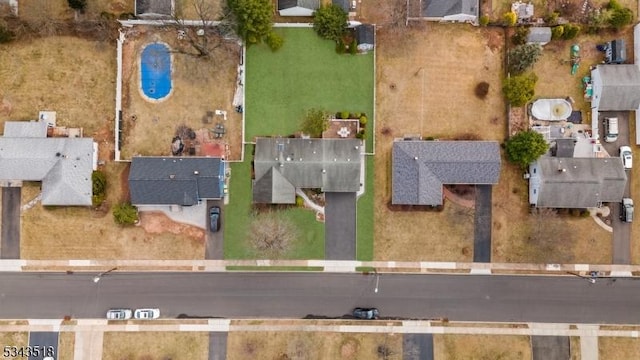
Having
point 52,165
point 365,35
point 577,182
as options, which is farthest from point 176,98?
point 577,182

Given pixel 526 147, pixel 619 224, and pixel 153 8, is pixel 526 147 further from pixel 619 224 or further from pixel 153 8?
pixel 153 8

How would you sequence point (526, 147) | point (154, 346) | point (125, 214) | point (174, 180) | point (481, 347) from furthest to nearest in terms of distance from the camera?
point (481, 347), point (154, 346), point (125, 214), point (526, 147), point (174, 180)

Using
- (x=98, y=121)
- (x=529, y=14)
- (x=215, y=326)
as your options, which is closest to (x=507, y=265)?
(x=529, y=14)

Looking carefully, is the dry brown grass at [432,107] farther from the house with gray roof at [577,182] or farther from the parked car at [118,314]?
the parked car at [118,314]

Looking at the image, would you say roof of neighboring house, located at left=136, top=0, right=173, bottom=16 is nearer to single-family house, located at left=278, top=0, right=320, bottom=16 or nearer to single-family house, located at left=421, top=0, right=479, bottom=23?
single-family house, located at left=278, top=0, right=320, bottom=16

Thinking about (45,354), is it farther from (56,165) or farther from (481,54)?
(481,54)

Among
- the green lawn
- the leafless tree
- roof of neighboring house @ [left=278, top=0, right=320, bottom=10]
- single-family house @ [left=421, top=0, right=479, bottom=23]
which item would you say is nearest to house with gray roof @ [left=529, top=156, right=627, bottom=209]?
single-family house @ [left=421, top=0, right=479, bottom=23]
